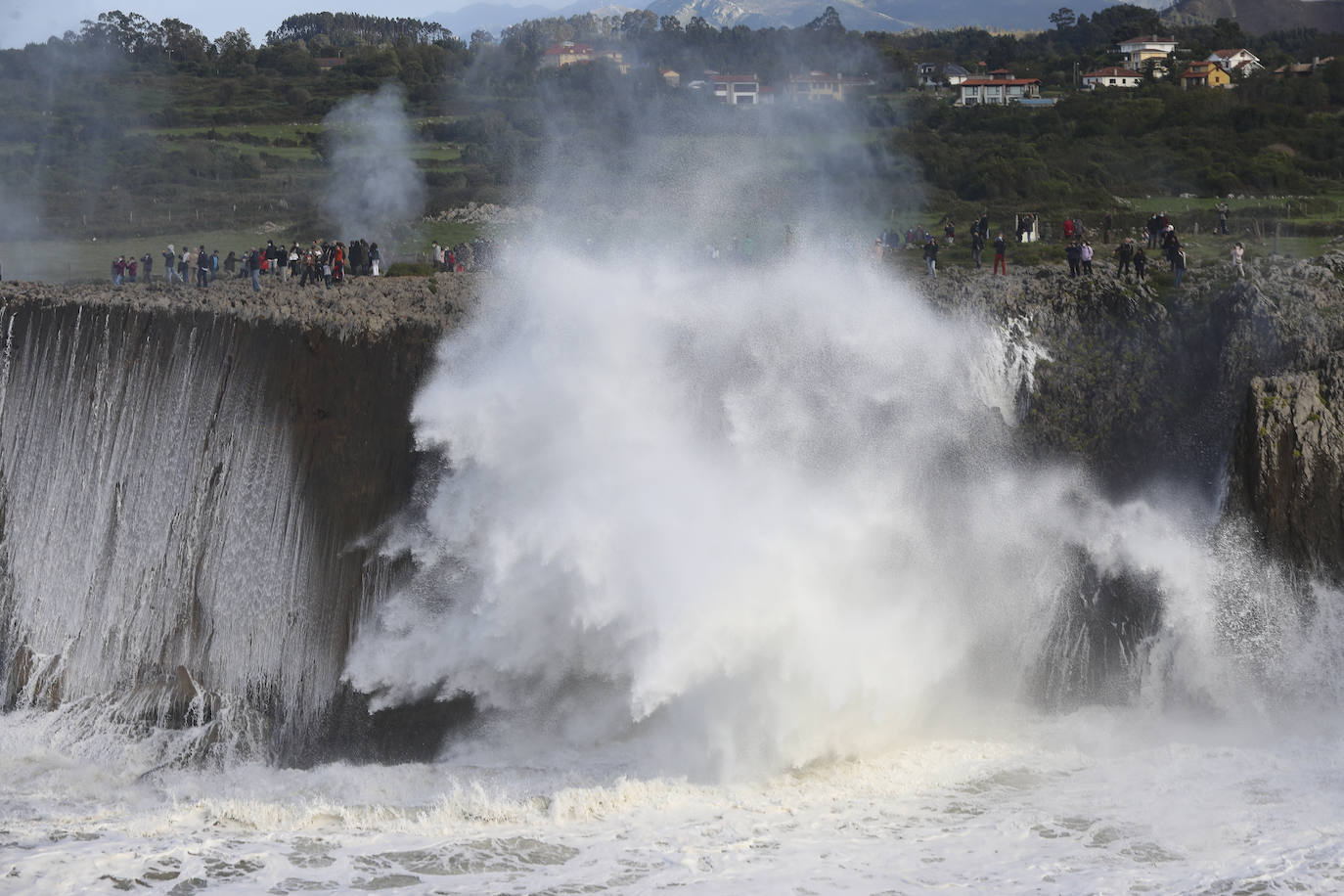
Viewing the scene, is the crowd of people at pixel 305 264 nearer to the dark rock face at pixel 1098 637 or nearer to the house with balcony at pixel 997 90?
the dark rock face at pixel 1098 637

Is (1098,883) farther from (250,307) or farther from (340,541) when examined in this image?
(250,307)

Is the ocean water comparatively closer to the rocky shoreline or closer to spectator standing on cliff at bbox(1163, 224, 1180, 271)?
the rocky shoreline

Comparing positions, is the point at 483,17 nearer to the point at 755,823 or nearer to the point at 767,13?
the point at 767,13

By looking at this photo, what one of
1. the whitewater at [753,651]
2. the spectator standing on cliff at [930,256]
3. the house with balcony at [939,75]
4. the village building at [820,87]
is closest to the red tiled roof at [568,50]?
the village building at [820,87]

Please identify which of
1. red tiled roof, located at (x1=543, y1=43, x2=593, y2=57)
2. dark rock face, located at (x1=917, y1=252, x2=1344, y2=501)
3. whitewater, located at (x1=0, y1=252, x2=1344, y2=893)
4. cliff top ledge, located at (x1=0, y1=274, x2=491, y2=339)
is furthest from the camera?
red tiled roof, located at (x1=543, y1=43, x2=593, y2=57)

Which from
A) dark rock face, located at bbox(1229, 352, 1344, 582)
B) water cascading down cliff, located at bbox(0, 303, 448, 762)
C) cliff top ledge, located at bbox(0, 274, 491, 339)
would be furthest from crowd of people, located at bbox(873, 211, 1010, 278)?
water cascading down cliff, located at bbox(0, 303, 448, 762)

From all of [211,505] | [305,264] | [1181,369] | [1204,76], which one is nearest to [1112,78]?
[1204,76]
